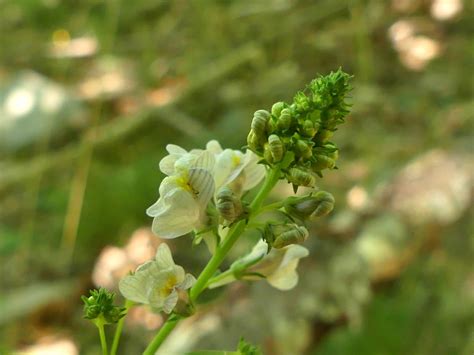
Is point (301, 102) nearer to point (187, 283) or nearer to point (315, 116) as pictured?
point (315, 116)

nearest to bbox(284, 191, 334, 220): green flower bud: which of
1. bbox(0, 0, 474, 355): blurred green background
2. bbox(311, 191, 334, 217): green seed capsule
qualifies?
bbox(311, 191, 334, 217): green seed capsule

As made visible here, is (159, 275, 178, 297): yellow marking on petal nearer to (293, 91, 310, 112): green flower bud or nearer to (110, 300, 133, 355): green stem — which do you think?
(110, 300, 133, 355): green stem

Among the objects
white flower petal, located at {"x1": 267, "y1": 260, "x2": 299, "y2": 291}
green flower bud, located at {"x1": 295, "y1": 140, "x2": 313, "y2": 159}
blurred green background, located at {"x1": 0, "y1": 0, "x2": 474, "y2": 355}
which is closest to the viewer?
green flower bud, located at {"x1": 295, "y1": 140, "x2": 313, "y2": 159}

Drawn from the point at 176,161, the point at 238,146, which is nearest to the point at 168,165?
the point at 176,161

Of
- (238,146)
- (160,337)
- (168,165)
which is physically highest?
(238,146)

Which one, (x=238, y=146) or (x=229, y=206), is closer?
(x=229, y=206)

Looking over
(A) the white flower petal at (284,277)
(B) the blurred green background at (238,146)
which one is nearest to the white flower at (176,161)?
(A) the white flower petal at (284,277)
